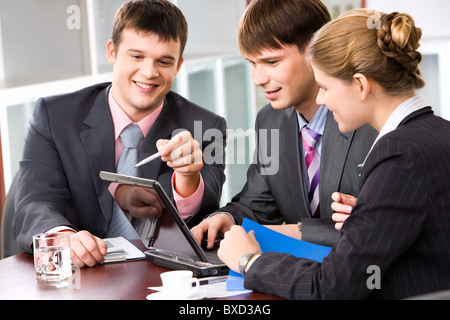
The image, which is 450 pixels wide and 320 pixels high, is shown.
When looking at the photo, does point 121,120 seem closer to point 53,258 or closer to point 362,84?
point 53,258

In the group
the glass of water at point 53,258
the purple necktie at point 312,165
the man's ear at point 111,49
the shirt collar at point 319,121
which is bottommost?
the glass of water at point 53,258

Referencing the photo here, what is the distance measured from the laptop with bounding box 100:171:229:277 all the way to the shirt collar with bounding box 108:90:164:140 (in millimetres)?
615

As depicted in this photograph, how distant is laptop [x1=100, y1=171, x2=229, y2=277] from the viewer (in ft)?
4.97

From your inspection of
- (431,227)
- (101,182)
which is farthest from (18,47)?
(431,227)

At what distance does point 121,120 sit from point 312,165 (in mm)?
759

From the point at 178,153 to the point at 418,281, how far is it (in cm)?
91

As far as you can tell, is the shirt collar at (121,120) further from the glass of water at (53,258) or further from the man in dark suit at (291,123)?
the glass of water at (53,258)

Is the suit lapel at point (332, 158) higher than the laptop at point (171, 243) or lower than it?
higher

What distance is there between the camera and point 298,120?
2229 millimetres

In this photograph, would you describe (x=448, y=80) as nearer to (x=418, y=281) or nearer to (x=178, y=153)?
(x=178, y=153)

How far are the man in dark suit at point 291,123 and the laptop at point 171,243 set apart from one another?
0.66ft

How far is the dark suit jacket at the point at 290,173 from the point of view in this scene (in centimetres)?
203

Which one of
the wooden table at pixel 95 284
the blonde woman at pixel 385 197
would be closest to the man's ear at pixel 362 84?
the blonde woman at pixel 385 197

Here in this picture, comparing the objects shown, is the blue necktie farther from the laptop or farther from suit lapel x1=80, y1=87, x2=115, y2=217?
the laptop
